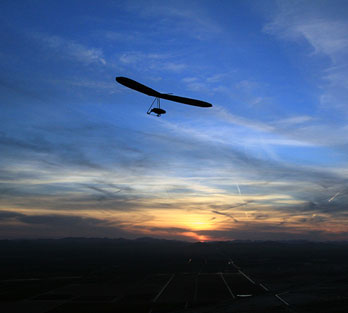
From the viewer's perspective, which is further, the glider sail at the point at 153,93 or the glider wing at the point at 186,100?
the glider wing at the point at 186,100

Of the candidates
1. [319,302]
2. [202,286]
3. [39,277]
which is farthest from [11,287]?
[319,302]

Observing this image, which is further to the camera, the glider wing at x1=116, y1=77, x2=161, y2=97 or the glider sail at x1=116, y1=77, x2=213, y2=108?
the glider sail at x1=116, y1=77, x2=213, y2=108

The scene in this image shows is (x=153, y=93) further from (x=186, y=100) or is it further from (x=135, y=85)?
(x=186, y=100)

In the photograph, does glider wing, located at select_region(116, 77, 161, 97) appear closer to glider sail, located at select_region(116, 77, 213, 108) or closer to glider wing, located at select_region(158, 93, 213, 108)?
glider sail, located at select_region(116, 77, 213, 108)

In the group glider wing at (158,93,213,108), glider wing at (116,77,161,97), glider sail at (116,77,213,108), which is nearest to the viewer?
glider wing at (116,77,161,97)

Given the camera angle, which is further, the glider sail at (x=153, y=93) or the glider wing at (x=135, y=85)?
the glider sail at (x=153, y=93)

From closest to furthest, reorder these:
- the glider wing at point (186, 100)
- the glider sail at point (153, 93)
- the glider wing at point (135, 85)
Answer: the glider wing at point (135, 85), the glider sail at point (153, 93), the glider wing at point (186, 100)

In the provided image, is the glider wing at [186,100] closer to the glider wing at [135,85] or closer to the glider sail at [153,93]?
the glider sail at [153,93]

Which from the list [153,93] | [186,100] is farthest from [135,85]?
[186,100]

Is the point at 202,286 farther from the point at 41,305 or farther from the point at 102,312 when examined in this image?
the point at 41,305

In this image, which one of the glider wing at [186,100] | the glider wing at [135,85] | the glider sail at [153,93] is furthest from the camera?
the glider wing at [186,100]

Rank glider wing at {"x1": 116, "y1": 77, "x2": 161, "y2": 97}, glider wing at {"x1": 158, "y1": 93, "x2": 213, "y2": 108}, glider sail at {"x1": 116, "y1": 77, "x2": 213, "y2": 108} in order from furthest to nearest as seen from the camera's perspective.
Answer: glider wing at {"x1": 158, "y1": 93, "x2": 213, "y2": 108} → glider sail at {"x1": 116, "y1": 77, "x2": 213, "y2": 108} → glider wing at {"x1": 116, "y1": 77, "x2": 161, "y2": 97}
